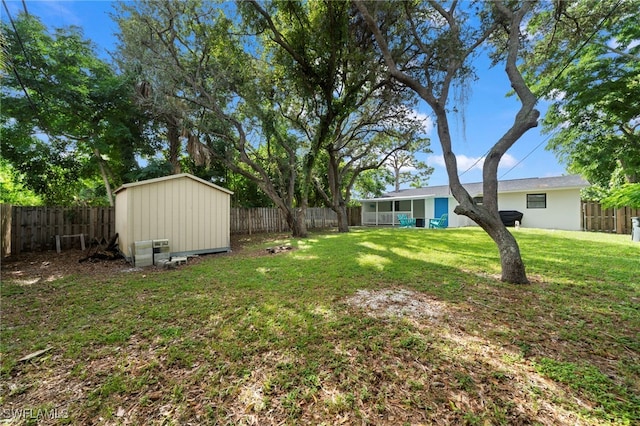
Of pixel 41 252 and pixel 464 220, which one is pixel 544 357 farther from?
pixel 464 220

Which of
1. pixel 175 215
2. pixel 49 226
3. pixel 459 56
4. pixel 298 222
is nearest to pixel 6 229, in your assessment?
pixel 49 226

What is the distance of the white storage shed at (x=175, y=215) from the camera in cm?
618

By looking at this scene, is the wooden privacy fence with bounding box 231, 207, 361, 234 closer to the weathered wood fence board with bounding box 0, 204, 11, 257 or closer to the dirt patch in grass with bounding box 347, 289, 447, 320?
the weathered wood fence board with bounding box 0, 204, 11, 257

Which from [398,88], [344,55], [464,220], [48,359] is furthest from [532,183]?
[48,359]

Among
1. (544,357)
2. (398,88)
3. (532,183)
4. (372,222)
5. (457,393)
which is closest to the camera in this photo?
(457,393)

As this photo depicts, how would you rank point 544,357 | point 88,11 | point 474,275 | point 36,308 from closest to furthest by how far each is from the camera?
point 544,357 < point 36,308 < point 474,275 < point 88,11

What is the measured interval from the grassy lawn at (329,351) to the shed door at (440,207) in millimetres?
12531

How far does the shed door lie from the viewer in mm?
16516

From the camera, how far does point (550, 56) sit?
7.32 m

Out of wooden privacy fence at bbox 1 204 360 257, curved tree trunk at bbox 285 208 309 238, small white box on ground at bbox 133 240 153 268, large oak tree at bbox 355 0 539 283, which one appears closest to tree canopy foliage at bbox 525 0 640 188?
large oak tree at bbox 355 0 539 283

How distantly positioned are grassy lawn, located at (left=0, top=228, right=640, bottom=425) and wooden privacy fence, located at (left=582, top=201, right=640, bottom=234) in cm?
1140

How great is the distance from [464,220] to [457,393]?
55.9 feet

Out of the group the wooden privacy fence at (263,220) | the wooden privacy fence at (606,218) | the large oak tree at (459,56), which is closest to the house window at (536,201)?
the wooden privacy fence at (606,218)

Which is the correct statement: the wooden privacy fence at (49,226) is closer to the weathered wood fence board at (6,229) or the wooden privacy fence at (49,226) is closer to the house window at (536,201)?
the weathered wood fence board at (6,229)
